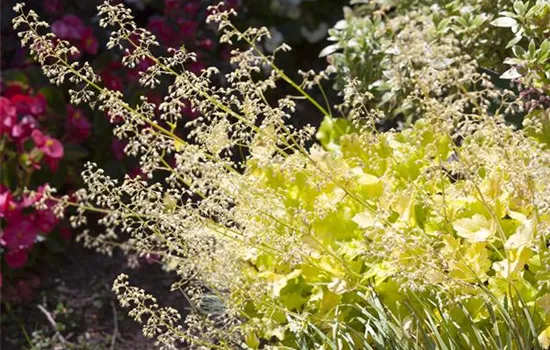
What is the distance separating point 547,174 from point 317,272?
0.65 metres

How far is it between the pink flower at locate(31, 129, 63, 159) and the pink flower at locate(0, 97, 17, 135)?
10cm

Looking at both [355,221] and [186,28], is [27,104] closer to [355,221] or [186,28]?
[186,28]

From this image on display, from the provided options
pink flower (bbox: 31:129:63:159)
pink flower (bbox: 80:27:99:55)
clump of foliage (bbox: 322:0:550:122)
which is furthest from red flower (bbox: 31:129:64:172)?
clump of foliage (bbox: 322:0:550:122)

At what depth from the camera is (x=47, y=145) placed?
3963 millimetres

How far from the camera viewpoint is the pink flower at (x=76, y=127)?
4.20m

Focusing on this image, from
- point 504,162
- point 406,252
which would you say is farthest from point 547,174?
point 406,252

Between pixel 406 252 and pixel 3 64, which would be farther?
pixel 3 64

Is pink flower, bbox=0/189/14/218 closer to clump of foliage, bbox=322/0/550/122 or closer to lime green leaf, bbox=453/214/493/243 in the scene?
clump of foliage, bbox=322/0/550/122

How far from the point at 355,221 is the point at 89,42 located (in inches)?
82.3

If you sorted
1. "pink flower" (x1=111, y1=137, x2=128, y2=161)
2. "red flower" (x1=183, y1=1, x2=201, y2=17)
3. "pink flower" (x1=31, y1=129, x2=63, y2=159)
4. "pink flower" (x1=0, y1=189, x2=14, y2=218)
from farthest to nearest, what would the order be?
"red flower" (x1=183, y1=1, x2=201, y2=17), "pink flower" (x1=111, y1=137, x2=128, y2=161), "pink flower" (x1=31, y1=129, x2=63, y2=159), "pink flower" (x1=0, y1=189, x2=14, y2=218)

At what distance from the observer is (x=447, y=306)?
2.53m

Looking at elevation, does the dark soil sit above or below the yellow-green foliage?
below

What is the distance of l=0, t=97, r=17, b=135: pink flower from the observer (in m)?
3.85

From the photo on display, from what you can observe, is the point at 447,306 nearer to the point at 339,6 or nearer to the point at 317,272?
the point at 317,272
